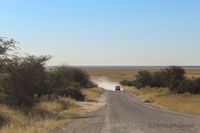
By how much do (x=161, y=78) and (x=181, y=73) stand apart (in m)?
14.5

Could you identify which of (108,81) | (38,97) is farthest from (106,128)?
(108,81)

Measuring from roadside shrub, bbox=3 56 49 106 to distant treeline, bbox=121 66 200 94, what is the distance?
37213 mm

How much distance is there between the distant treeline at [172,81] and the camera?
74.1 meters

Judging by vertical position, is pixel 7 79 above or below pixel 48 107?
above

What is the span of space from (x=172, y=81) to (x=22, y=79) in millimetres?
51590

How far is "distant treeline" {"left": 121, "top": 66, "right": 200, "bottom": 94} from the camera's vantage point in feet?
243

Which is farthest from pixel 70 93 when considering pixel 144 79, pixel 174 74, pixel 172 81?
pixel 144 79

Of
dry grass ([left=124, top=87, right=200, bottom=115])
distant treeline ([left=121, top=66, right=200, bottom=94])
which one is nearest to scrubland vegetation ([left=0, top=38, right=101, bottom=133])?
dry grass ([left=124, top=87, right=200, bottom=115])

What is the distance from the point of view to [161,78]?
110188 millimetres

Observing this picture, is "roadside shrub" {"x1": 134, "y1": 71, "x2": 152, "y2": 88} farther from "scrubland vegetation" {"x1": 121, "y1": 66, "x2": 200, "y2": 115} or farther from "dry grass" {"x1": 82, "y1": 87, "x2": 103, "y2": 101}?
"dry grass" {"x1": 82, "y1": 87, "x2": 103, "y2": 101}

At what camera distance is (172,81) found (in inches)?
3327

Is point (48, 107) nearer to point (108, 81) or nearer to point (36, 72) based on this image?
point (36, 72)

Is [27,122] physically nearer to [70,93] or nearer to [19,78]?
[19,78]

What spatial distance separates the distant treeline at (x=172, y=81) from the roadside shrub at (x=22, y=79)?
37.2 metres
